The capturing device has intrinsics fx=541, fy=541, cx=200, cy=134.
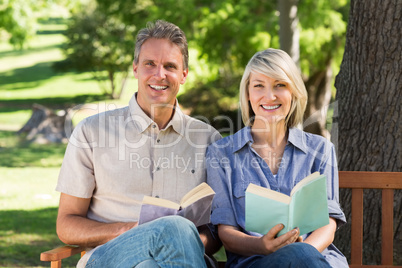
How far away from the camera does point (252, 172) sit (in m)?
3.12

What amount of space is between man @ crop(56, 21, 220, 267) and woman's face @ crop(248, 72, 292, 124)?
35 centimetres

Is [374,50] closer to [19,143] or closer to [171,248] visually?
[171,248]

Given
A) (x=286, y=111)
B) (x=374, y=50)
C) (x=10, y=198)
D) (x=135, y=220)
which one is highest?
(x=374, y=50)

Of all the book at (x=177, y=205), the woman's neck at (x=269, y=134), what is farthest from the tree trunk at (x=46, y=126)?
the book at (x=177, y=205)

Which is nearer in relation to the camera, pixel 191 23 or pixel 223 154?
pixel 223 154

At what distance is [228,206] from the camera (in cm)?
303

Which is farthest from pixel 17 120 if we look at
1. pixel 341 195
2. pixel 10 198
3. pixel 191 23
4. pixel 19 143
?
pixel 341 195

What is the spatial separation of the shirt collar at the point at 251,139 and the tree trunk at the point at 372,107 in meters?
0.95

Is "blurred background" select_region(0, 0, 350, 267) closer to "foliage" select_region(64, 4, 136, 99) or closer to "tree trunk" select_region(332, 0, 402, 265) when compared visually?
"foliage" select_region(64, 4, 136, 99)

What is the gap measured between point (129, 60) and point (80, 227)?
2175 cm

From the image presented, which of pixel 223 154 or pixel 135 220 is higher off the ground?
pixel 223 154

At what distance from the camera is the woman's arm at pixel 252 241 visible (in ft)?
8.69

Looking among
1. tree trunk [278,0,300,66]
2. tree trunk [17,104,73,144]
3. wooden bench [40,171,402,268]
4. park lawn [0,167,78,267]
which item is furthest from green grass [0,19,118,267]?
tree trunk [278,0,300,66]

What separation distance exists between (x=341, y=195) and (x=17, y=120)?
16.6 m
